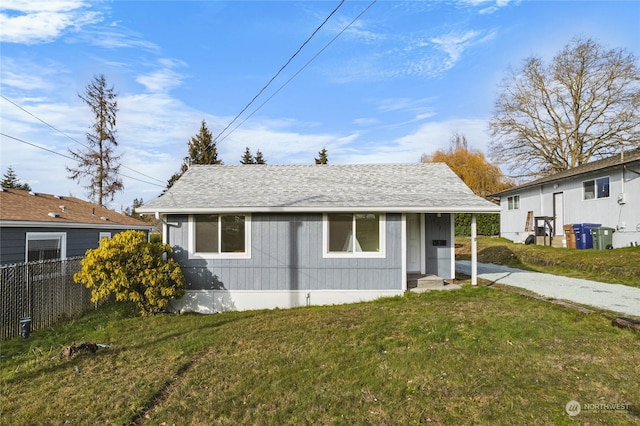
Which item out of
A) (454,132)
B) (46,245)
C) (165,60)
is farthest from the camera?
(454,132)

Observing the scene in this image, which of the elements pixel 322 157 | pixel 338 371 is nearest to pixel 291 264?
pixel 338 371

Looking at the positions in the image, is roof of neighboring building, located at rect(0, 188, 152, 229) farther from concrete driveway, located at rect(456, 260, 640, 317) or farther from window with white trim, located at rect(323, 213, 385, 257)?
concrete driveway, located at rect(456, 260, 640, 317)

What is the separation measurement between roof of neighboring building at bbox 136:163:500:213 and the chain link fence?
7.22ft

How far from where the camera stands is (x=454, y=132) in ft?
136

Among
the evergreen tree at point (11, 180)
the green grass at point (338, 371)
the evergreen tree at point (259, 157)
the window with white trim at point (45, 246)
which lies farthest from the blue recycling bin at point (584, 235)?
the evergreen tree at point (11, 180)

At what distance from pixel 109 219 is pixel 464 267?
14833 mm

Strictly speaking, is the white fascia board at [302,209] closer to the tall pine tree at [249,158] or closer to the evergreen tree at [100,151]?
the evergreen tree at [100,151]

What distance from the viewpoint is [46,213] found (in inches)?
431

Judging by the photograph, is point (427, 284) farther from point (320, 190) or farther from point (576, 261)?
point (576, 261)

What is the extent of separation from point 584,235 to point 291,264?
43.7 feet

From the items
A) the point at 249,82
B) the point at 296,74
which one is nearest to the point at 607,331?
the point at 296,74

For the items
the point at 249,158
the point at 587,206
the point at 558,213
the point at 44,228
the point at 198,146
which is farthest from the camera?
the point at 249,158

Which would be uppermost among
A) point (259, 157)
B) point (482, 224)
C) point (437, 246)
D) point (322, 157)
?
point (322, 157)

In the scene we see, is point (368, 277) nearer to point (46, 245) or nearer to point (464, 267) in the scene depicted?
point (464, 267)
